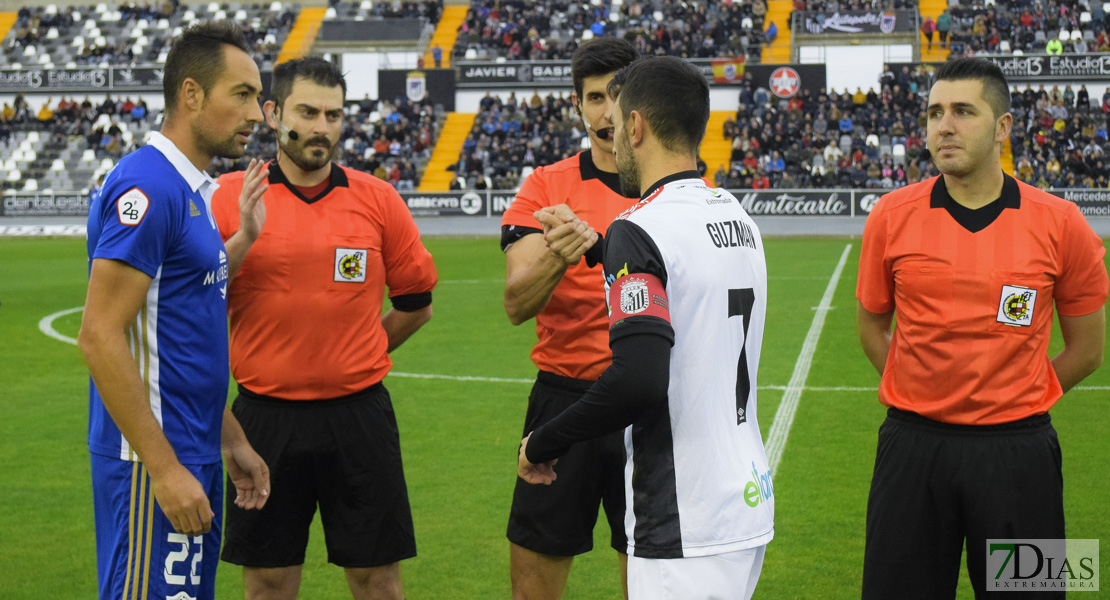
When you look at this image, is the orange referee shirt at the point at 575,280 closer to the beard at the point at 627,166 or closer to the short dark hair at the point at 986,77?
the beard at the point at 627,166

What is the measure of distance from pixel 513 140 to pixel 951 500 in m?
34.4

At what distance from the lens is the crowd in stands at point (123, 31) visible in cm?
4622

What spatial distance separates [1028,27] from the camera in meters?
39.2

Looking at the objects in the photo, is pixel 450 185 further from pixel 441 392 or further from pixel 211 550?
pixel 211 550

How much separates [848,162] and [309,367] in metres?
31.5

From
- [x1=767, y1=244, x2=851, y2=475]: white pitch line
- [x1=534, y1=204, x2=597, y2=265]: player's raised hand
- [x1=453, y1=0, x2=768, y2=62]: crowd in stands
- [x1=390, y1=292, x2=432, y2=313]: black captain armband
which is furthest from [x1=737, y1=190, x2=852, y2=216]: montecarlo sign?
[x1=534, y1=204, x2=597, y2=265]: player's raised hand

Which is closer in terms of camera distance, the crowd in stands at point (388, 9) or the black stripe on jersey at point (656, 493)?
the black stripe on jersey at point (656, 493)

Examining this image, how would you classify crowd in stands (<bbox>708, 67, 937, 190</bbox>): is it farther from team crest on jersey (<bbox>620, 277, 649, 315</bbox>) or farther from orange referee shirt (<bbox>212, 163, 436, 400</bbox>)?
team crest on jersey (<bbox>620, 277, 649, 315</bbox>)

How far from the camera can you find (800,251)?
77.9 feet

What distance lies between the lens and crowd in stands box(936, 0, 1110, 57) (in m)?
38.2

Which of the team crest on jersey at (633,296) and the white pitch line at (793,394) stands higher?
the team crest on jersey at (633,296)

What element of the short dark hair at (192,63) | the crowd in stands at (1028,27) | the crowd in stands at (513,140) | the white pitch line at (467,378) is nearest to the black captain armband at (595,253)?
the short dark hair at (192,63)

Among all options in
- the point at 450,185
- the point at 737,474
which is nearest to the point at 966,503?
the point at 737,474

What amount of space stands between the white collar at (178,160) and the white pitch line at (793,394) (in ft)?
15.7
